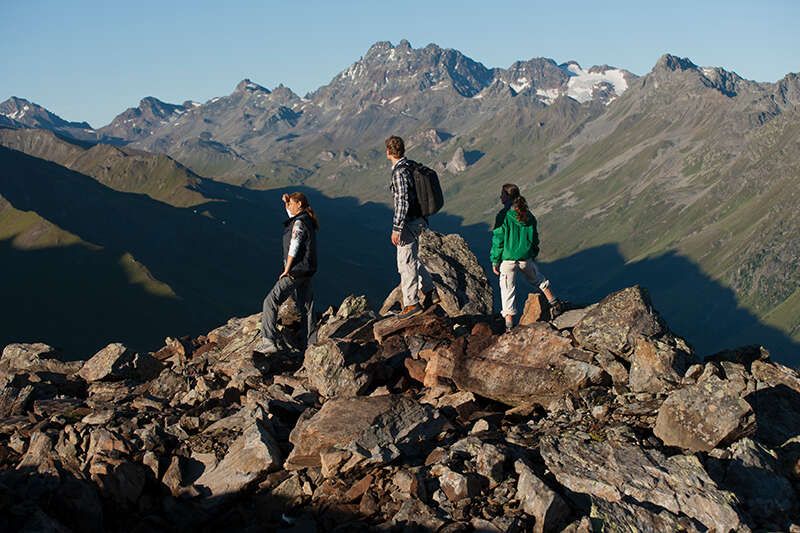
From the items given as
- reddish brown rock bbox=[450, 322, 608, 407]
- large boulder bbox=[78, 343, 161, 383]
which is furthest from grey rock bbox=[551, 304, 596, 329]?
large boulder bbox=[78, 343, 161, 383]

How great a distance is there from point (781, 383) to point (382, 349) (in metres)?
11.4

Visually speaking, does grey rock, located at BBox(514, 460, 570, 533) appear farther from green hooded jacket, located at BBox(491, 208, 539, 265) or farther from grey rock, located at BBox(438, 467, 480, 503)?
green hooded jacket, located at BBox(491, 208, 539, 265)

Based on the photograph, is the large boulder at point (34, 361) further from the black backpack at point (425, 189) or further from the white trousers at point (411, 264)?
the black backpack at point (425, 189)

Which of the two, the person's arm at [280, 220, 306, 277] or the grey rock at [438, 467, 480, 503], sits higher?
the person's arm at [280, 220, 306, 277]

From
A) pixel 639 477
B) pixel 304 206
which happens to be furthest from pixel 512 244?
pixel 639 477

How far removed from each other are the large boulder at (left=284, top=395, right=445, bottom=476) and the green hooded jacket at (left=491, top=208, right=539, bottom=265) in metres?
7.81

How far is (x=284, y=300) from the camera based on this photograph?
24062 mm

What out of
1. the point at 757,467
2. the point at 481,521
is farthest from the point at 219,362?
the point at 757,467

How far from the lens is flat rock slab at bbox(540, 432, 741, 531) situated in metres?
13.0

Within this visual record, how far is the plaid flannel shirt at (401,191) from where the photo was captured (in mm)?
22156

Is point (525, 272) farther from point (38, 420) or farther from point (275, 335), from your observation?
point (38, 420)

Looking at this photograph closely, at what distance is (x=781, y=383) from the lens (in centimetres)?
1878

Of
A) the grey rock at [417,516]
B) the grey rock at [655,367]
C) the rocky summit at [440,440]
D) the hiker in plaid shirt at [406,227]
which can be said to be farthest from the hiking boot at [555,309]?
the grey rock at [417,516]

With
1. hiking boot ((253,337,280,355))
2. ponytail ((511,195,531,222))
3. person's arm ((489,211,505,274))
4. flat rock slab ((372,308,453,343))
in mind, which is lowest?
hiking boot ((253,337,280,355))
